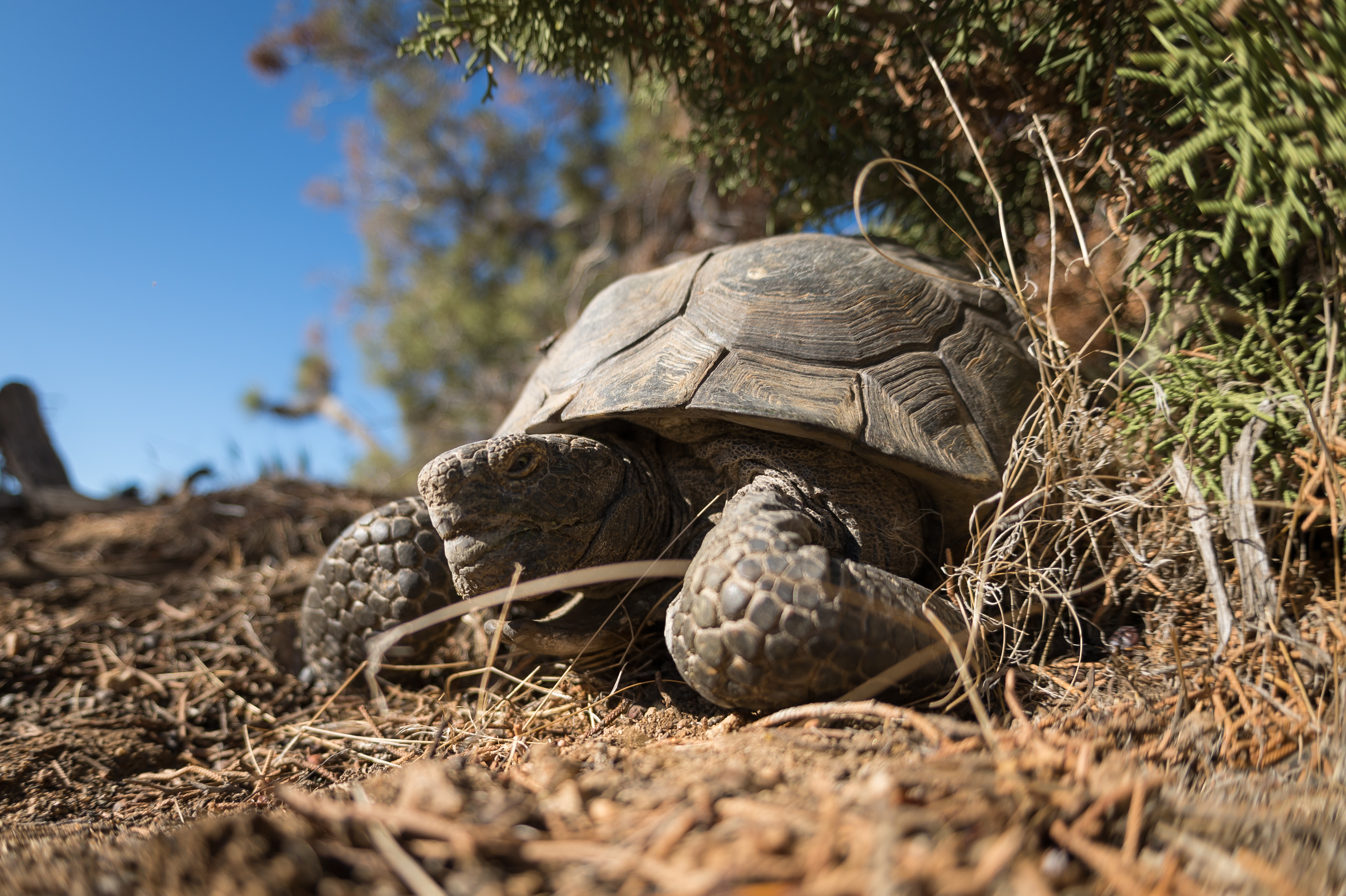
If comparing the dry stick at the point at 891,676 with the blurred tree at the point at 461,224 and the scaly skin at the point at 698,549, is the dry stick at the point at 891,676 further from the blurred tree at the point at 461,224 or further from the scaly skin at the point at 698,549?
the blurred tree at the point at 461,224

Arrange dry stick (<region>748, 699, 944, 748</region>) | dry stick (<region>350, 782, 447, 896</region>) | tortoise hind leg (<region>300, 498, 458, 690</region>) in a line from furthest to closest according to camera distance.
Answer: tortoise hind leg (<region>300, 498, 458, 690</region>), dry stick (<region>748, 699, 944, 748</region>), dry stick (<region>350, 782, 447, 896</region>)

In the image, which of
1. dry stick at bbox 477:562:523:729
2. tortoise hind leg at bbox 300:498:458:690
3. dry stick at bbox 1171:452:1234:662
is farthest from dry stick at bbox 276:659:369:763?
dry stick at bbox 1171:452:1234:662

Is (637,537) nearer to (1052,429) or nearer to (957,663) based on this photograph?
(957,663)

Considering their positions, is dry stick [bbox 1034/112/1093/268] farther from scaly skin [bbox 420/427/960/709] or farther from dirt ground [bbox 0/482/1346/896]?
dirt ground [bbox 0/482/1346/896]

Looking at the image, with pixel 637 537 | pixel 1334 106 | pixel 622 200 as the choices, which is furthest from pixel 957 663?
pixel 622 200

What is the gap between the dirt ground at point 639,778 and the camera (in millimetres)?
927

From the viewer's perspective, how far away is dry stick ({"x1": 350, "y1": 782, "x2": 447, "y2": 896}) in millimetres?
896

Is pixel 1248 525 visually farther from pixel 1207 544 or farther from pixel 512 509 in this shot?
pixel 512 509

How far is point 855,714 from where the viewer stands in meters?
1.52

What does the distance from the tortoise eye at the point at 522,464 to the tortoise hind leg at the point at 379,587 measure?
0.68m

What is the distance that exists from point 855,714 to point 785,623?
26 centimetres

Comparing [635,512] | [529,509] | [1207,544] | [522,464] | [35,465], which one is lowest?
[1207,544]

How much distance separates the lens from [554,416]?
8.24ft

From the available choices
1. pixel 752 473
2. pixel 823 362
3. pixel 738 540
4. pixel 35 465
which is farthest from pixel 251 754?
pixel 35 465
